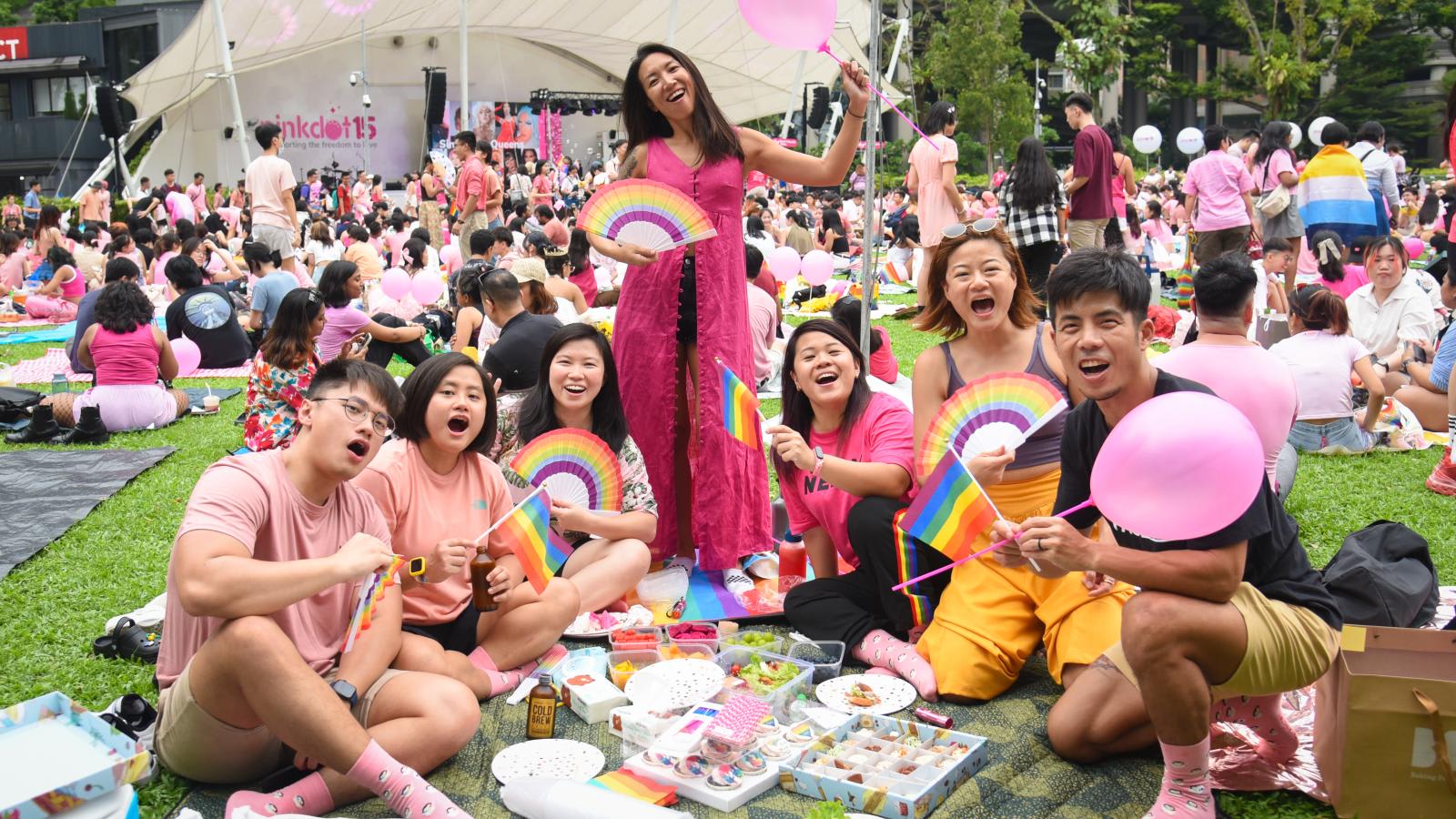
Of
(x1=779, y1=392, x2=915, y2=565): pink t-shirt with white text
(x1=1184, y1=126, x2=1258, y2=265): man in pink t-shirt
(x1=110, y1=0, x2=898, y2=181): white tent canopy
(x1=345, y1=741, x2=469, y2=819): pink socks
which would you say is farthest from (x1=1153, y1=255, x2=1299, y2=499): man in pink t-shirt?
(x1=110, y1=0, x2=898, y2=181): white tent canopy

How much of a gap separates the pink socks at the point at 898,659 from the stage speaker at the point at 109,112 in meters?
18.9

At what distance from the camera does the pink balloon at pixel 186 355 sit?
8.59 metres

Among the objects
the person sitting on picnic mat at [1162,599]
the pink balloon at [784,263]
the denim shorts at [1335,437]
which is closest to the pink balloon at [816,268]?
the pink balloon at [784,263]

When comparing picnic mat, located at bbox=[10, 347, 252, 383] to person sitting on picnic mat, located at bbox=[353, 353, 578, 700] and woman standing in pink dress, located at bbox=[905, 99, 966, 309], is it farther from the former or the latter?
person sitting on picnic mat, located at bbox=[353, 353, 578, 700]

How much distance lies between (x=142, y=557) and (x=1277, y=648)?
13.4 feet

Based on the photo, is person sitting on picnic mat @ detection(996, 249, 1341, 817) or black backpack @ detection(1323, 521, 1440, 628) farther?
black backpack @ detection(1323, 521, 1440, 628)

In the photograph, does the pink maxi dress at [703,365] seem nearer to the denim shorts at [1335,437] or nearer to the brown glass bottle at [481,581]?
the brown glass bottle at [481,581]

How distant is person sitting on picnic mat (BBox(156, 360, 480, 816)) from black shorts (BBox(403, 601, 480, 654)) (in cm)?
30

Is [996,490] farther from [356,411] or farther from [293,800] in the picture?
[293,800]

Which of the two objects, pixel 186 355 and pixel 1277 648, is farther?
pixel 186 355

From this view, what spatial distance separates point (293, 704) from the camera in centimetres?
242

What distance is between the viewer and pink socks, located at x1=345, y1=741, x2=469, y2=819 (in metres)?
2.50

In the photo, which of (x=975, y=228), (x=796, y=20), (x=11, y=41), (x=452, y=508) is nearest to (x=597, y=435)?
(x=452, y=508)

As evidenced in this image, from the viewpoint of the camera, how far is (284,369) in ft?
16.6
